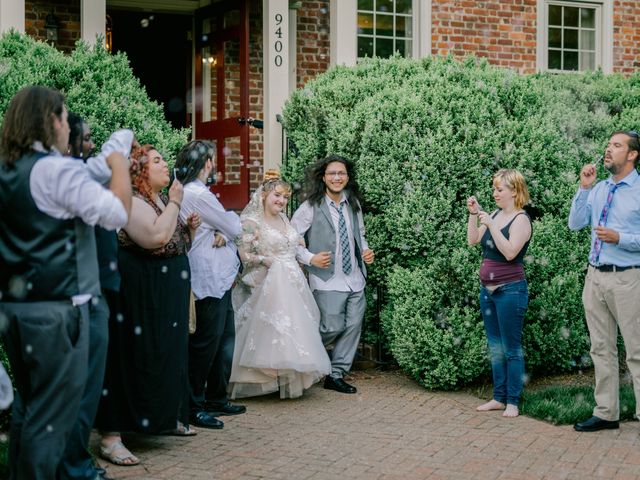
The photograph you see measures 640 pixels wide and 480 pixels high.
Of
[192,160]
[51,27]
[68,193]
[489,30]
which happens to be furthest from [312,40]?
[68,193]

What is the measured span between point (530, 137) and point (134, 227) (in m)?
4.62

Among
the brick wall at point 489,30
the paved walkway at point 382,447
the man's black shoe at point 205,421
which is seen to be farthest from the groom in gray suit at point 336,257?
the brick wall at point 489,30

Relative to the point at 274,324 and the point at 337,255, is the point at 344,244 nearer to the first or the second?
the point at 337,255

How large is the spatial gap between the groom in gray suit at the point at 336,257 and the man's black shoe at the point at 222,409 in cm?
114

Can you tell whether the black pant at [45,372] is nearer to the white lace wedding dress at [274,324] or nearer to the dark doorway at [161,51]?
the white lace wedding dress at [274,324]

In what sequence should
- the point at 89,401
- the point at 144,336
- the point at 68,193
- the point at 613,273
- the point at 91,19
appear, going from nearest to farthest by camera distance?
the point at 68,193 < the point at 89,401 < the point at 144,336 < the point at 613,273 < the point at 91,19

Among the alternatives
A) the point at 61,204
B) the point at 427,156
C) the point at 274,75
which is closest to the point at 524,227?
the point at 427,156

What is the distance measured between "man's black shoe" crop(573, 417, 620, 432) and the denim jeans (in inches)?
25.5

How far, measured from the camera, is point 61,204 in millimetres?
3924

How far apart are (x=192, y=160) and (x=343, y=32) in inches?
238

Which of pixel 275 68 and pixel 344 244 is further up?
pixel 275 68

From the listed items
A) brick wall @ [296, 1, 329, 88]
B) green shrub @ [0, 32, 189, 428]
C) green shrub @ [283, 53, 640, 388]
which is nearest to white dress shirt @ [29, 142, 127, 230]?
green shrub @ [0, 32, 189, 428]

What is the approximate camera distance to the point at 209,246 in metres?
6.66

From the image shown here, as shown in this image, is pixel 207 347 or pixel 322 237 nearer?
pixel 207 347
